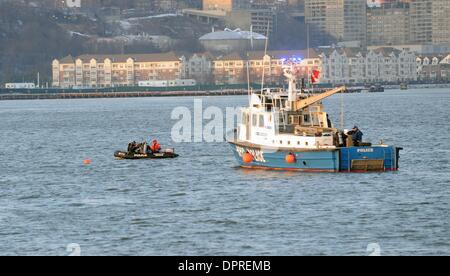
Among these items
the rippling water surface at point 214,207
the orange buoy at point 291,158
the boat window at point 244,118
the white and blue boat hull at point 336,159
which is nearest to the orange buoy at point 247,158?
the rippling water surface at point 214,207

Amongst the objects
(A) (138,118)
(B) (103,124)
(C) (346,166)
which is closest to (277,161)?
(C) (346,166)

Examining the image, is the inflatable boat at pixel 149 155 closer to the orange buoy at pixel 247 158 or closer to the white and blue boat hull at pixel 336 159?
the orange buoy at pixel 247 158

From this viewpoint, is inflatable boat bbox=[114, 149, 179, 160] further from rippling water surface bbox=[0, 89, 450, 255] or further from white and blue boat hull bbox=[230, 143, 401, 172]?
white and blue boat hull bbox=[230, 143, 401, 172]

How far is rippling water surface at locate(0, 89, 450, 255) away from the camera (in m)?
48.1

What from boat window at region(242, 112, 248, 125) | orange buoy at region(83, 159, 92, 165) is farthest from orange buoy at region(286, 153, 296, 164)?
orange buoy at region(83, 159, 92, 165)

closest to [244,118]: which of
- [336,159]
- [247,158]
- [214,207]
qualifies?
[247,158]

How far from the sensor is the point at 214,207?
58406mm

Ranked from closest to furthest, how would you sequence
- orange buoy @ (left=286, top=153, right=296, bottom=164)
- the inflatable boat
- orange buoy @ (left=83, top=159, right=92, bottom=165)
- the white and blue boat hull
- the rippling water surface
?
the rippling water surface, the white and blue boat hull, orange buoy @ (left=286, top=153, right=296, bottom=164), the inflatable boat, orange buoy @ (left=83, top=159, right=92, bottom=165)

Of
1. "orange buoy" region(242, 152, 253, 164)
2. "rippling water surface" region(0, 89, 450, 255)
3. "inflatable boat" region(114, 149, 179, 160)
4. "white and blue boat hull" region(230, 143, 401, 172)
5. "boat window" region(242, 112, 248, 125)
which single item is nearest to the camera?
"rippling water surface" region(0, 89, 450, 255)

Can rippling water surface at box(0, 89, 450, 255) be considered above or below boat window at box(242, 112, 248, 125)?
below

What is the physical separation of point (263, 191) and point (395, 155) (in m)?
8.97

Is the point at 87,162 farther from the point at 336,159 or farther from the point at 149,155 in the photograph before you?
the point at 336,159

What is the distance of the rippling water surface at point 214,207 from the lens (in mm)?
48062

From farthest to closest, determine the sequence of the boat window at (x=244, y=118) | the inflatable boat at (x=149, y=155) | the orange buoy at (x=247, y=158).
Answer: the inflatable boat at (x=149, y=155)
the boat window at (x=244, y=118)
the orange buoy at (x=247, y=158)
